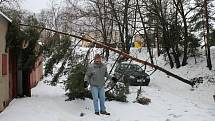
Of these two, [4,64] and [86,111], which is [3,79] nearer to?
[4,64]

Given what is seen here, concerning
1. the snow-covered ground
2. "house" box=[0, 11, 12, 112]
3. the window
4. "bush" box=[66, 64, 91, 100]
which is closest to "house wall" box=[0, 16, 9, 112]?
"house" box=[0, 11, 12, 112]

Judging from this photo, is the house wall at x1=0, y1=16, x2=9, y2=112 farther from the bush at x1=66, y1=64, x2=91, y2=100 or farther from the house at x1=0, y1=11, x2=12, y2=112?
the bush at x1=66, y1=64, x2=91, y2=100

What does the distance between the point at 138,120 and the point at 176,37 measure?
777 inches

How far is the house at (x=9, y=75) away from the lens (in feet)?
39.5

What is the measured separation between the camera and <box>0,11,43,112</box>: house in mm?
12039

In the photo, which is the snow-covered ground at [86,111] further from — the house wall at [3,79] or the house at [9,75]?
the house at [9,75]

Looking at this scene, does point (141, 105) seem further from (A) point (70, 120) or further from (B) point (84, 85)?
(A) point (70, 120)

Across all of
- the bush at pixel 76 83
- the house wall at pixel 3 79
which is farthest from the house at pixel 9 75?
the bush at pixel 76 83

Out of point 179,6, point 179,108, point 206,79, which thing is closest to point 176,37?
point 179,6

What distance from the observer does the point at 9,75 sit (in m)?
13.7

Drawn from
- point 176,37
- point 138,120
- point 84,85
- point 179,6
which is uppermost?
point 179,6

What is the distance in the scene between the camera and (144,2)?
2930cm

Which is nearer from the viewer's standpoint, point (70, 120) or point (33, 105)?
point (70, 120)

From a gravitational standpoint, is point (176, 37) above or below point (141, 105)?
above
